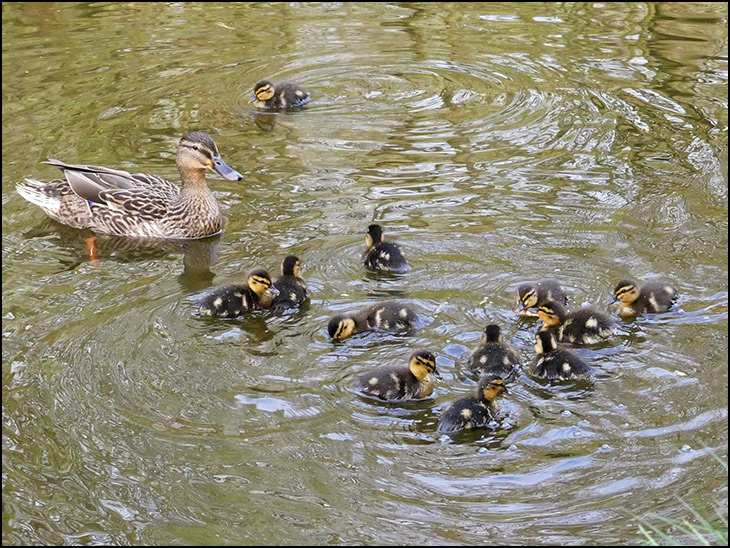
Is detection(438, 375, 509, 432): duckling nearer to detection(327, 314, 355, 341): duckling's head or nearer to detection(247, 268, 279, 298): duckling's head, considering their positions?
detection(327, 314, 355, 341): duckling's head

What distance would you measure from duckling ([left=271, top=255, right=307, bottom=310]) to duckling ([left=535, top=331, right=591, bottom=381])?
1192 mm

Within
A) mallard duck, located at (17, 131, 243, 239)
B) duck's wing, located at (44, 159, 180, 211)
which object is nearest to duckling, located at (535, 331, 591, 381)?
mallard duck, located at (17, 131, 243, 239)

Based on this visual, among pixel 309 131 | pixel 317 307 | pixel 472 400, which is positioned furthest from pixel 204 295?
pixel 309 131

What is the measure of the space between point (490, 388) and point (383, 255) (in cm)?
134

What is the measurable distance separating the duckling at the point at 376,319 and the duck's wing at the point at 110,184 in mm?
1973

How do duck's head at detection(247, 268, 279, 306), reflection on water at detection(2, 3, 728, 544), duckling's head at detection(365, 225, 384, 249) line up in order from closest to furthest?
reflection on water at detection(2, 3, 728, 544), duck's head at detection(247, 268, 279, 306), duckling's head at detection(365, 225, 384, 249)

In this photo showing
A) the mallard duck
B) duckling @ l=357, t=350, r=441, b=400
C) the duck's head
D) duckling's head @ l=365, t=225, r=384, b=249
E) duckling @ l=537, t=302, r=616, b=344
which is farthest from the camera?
the mallard duck

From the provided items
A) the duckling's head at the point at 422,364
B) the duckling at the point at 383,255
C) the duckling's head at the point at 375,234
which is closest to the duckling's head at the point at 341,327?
the duckling's head at the point at 422,364

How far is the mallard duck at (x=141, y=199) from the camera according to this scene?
615cm

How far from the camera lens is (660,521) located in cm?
354

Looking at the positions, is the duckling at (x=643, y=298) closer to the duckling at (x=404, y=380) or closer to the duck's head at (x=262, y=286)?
the duckling at (x=404, y=380)

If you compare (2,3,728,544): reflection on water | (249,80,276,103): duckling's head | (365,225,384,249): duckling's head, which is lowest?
(2,3,728,544): reflection on water

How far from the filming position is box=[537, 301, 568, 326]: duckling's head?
466 cm

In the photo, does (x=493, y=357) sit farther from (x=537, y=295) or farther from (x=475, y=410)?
(x=537, y=295)
